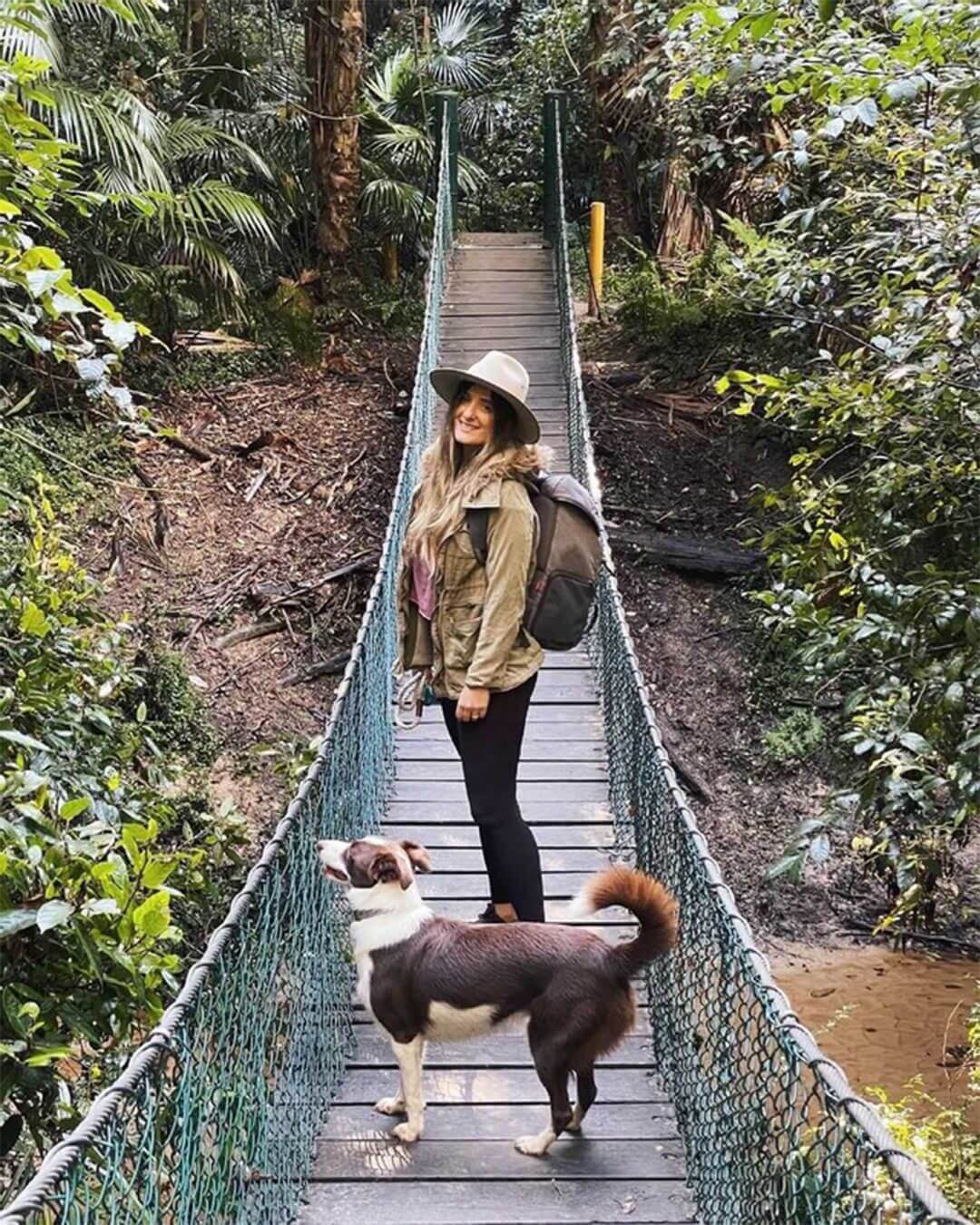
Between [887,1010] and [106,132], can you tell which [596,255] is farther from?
[887,1010]

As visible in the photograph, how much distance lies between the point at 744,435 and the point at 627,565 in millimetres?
1578

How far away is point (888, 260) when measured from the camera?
460 cm

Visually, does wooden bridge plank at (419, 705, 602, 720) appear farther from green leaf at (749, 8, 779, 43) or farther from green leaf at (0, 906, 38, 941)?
green leaf at (0, 906, 38, 941)

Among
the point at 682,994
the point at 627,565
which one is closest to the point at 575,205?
the point at 627,565

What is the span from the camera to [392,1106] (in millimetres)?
2535

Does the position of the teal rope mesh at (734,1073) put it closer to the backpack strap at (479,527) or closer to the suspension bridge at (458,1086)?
the suspension bridge at (458,1086)

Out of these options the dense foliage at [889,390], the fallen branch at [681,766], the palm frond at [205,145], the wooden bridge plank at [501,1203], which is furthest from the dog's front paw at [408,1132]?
the palm frond at [205,145]

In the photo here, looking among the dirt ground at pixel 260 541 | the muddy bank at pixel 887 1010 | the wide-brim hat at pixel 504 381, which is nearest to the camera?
the wide-brim hat at pixel 504 381

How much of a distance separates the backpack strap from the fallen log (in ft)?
19.5

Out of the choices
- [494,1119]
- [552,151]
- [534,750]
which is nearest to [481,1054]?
[494,1119]

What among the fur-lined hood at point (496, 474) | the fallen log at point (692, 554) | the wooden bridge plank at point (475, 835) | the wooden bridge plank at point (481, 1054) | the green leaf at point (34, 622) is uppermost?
the fur-lined hood at point (496, 474)

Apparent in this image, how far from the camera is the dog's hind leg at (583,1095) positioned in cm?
236

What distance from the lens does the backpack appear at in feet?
8.49

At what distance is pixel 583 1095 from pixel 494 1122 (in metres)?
0.24
